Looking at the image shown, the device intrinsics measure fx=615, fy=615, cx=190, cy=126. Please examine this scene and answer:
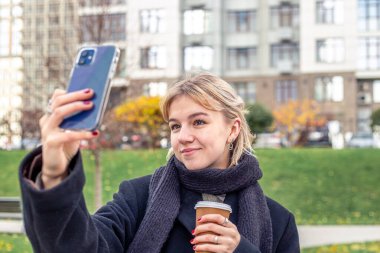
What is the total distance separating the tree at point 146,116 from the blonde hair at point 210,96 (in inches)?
713

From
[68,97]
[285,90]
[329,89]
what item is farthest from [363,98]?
[68,97]

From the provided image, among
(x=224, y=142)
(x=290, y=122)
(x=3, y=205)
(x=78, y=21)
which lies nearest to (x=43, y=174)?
(x=224, y=142)

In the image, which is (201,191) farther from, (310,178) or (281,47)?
(281,47)

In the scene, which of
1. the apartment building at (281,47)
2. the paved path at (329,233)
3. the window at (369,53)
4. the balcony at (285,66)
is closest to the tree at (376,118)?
the apartment building at (281,47)

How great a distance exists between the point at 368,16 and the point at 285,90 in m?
6.97

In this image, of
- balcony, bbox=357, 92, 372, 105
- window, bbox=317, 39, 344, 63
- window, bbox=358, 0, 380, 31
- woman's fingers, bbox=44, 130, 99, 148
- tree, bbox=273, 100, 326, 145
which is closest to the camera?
woman's fingers, bbox=44, 130, 99, 148

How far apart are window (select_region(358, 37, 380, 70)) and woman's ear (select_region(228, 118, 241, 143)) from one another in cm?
3815

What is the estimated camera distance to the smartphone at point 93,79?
156cm

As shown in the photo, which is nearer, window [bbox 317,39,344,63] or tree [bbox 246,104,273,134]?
tree [bbox 246,104,273,134]

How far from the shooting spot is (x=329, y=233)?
429 inches

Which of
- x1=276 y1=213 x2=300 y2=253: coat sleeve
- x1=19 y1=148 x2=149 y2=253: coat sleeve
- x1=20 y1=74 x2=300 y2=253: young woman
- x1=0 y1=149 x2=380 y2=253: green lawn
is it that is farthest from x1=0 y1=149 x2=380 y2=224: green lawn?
x1=19 y1=148 x2=149 y2=253: coat sleeve

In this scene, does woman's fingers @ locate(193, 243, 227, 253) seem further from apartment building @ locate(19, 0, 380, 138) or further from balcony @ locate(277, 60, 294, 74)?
balcony @ locate(277, 60, 294, 74)

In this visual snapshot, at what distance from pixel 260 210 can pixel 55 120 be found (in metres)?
1.04

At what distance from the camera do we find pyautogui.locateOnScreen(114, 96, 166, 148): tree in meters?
21.1
